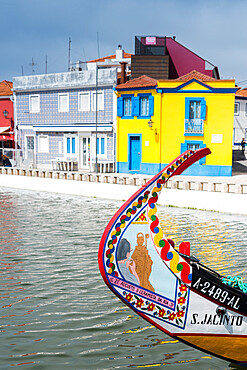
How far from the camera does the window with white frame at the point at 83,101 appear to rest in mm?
32500

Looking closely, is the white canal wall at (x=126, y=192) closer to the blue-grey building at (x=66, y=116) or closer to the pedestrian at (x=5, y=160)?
the pedestrian at (x=5, y=160)

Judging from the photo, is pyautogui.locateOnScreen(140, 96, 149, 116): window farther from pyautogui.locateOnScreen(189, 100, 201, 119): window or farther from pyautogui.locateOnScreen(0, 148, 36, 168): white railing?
pyautogui.locateOnScreen(0, 148, 36, 168): white railing

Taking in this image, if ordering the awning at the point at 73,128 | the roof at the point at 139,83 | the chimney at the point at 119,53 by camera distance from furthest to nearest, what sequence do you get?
the chimney at the point at 119,53
the awning at the point at 73,128
the roof at the point at 139,83

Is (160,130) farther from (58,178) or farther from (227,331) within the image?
(227,331)

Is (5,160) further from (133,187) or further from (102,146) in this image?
(133,187)

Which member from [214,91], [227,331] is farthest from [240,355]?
[214,91]

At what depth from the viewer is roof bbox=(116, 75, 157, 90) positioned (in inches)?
1154

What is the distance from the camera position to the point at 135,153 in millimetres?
30688

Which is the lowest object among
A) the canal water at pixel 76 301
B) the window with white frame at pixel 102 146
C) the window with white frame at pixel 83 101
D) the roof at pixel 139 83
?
the canal water at pixel 76 301

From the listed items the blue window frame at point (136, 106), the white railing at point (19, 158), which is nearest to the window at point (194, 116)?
the blue window frame at point (136, 106)

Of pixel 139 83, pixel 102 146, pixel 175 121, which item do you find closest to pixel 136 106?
pixel 139 83

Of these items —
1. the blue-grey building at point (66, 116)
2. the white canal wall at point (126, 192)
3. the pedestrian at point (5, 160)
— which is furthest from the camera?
the pedestrian at point (5, 160)

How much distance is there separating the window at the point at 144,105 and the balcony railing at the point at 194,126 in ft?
9.46

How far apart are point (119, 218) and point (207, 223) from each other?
1137 centimetres
